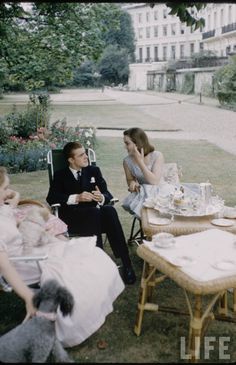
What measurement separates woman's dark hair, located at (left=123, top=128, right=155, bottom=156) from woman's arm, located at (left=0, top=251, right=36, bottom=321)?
1949 millimetres

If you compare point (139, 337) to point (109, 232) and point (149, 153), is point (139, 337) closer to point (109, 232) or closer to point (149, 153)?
point (109, 232)

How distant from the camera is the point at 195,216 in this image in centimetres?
351

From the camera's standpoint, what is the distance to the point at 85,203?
4000 mm

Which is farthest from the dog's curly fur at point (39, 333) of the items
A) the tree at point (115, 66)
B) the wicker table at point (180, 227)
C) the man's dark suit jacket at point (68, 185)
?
the tree at point (115, 66)

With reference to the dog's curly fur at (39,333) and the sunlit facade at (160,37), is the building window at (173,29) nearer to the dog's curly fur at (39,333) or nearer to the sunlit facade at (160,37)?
the sunlit facade at (160,37)

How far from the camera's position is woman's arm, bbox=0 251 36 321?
8.30ft

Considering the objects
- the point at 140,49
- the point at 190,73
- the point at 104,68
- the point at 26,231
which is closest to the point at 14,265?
the point at 26,231

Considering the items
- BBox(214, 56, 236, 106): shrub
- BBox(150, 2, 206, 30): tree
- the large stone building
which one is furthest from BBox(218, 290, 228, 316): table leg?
the large stone building

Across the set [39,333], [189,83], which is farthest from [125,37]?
[39,333]

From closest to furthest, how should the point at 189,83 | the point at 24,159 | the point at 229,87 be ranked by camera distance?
the point at 24,159, the point at 229,87, the point at 189,83

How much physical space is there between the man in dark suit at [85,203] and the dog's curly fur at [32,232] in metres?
0.62

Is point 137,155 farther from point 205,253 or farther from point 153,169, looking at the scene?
point 205,253

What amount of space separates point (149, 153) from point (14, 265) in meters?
1.96

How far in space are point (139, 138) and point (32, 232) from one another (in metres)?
1.63
